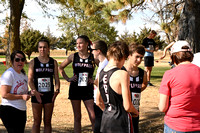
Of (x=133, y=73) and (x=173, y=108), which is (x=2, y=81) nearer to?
(x=133, y=73)

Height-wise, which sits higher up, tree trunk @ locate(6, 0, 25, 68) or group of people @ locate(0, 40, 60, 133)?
tree trunk @ locate(6, 0, 25, 68)

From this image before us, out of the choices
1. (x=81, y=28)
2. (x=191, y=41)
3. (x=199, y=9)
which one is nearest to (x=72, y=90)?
(x=191, y=41)

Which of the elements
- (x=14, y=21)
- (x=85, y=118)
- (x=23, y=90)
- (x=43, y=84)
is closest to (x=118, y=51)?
(x=23, y=90)

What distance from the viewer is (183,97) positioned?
261cm

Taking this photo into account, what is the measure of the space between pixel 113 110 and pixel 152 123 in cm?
368

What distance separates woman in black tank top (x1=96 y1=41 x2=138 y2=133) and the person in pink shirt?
0.42m

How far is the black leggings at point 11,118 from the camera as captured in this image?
3609 millimetres

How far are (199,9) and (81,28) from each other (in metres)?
38.4

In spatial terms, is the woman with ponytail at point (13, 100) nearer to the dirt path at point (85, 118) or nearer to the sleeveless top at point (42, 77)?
the sleeveless top at point (42, 77)

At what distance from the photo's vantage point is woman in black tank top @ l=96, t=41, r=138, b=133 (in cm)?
283

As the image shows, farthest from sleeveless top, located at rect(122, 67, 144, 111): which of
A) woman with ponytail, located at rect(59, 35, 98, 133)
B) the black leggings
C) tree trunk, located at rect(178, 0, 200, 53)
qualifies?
tree trunk, located at rect(178, 0, 200, 53)

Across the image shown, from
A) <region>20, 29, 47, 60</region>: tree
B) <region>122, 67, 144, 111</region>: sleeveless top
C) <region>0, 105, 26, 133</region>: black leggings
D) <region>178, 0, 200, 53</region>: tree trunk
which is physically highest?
<region>20, 29, 47, 60</region>: tree

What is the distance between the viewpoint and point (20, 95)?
12.0ft

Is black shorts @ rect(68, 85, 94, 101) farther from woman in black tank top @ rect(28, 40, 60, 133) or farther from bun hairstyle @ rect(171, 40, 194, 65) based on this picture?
bun hairstyle @ rect(171, 40, 194, 65)
